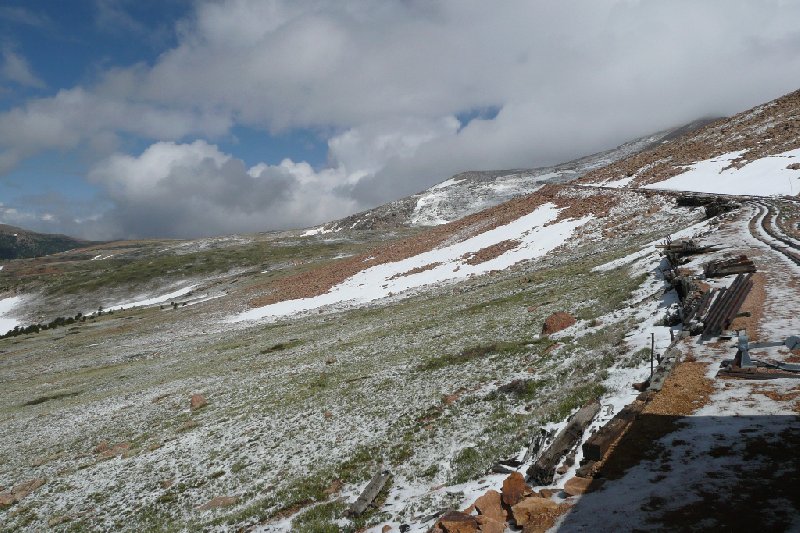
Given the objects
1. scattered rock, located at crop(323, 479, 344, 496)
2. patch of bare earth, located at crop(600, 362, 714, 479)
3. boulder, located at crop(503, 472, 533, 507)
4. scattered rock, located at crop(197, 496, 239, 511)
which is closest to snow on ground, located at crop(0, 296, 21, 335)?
scattered rock, located at crop(197, 496, 239, 511)

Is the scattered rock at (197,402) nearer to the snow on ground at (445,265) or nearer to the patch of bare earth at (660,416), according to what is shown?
the patch of bare earth at (660,416)

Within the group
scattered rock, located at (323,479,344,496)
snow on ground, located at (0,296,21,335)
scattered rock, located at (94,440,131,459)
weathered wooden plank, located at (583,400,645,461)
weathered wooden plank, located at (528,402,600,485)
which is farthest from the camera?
snow on ground, located at (0,296,21,335)

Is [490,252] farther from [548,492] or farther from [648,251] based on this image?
[548,492]

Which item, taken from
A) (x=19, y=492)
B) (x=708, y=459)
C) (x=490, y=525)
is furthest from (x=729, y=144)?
(x=19, y=492)

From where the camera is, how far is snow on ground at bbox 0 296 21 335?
100625 mm

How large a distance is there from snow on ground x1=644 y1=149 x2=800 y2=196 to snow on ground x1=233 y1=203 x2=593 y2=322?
48.9 feet

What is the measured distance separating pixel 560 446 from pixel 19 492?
25811 mm

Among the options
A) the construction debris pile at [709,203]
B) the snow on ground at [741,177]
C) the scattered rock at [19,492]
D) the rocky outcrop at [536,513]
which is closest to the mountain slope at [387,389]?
the scattered rock at [19,492]

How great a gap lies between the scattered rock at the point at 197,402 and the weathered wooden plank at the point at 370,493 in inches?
750

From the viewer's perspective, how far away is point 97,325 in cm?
8169

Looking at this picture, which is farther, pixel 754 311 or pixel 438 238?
pixel 438 238

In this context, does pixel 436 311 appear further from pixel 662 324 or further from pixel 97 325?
pixel 97 325

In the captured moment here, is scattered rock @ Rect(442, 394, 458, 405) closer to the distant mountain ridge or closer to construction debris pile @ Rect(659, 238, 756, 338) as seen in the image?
construction debris pile @ Rect(659, 238, 756, 338)

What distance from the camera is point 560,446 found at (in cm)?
1103
